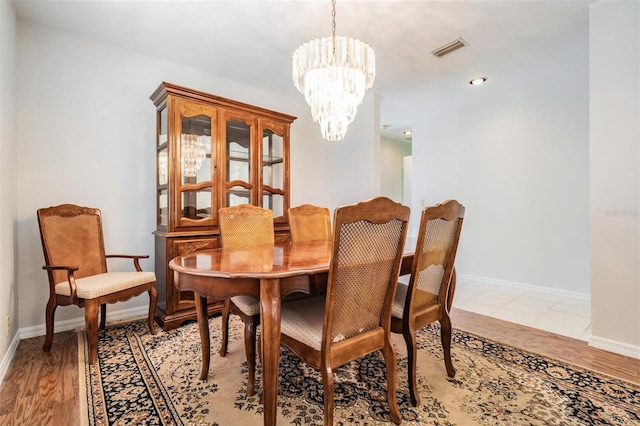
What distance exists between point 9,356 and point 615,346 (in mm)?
4026

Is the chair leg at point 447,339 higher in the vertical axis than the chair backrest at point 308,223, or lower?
lower

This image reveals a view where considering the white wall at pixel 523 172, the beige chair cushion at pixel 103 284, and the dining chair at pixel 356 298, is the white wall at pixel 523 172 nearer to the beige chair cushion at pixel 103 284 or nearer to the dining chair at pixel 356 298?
the dining chair at pixel 356 298

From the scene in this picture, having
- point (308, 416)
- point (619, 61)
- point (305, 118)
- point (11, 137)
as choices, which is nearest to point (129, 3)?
point (11, 137)

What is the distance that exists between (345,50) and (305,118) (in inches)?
88.0

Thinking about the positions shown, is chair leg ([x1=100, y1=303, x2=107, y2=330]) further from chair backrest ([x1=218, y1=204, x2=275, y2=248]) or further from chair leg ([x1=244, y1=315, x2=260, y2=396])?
chair leg ([x1=244, y1=315, x2=260, y2=396])

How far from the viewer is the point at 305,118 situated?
13.7 ft

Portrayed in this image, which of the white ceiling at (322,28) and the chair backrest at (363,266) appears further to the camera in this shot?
the white ceiling at (322,28)

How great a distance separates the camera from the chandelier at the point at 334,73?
1.99 m

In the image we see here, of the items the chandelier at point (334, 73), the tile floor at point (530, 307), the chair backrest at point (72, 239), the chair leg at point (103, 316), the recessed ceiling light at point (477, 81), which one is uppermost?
the recessed ceiling light at point (477, 81)

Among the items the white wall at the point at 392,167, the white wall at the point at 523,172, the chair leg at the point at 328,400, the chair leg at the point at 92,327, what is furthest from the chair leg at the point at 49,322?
the white wall at the point at 392,167

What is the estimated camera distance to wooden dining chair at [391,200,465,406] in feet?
4.82

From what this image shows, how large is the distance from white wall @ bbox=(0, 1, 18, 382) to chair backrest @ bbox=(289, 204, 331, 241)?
73.9 inches

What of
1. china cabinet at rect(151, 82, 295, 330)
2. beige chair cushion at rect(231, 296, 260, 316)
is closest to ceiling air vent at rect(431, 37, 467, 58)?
china cabinet at rect(151, 82, 295, 330)

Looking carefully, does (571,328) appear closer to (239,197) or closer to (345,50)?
(345,50)
